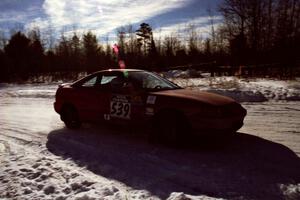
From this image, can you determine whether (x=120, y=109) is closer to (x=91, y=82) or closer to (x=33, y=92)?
(x=91, y=82)

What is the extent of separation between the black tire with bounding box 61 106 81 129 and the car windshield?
199 centimetres

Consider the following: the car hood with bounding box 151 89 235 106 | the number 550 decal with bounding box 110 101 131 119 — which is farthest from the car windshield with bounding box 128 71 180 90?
the number 550 decal with bounding box 110 101 131 119

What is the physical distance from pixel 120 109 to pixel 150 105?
0.82 m

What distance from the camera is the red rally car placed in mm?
5246

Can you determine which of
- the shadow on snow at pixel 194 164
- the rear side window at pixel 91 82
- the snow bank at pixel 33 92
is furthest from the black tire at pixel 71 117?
the snow bank at pixel 33 92

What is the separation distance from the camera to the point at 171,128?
5.52 metres

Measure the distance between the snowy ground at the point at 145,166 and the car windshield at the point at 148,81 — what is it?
1.13 m

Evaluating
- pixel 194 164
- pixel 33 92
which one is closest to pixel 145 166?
pixel 194 164

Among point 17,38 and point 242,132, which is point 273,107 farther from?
point 17,38

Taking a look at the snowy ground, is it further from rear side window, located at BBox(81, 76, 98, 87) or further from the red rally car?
rear side window, located at BBox(81, 76, 98, 87)

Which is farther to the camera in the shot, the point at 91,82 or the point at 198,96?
the point at 91,82

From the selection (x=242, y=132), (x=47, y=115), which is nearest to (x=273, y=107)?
(x=242, y=132)

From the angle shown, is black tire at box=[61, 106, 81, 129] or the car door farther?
black tire at box=[61, 106, 81, 129]

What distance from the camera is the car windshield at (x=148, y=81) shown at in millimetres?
6219
